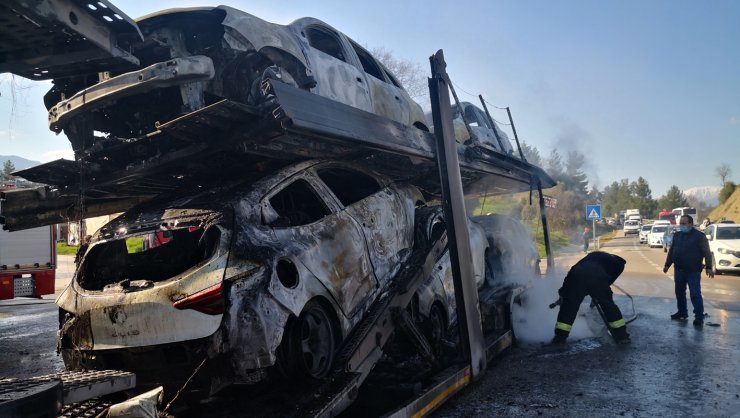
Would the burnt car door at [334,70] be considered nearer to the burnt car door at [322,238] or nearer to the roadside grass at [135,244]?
the burnt car door at [322,238]

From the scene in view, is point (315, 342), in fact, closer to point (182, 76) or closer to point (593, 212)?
point (182, 76)

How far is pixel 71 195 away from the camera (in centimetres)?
473

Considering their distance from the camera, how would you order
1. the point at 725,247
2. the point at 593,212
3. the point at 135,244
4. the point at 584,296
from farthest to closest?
the point at 593,212 → the point at 725,247 → the point at 584,296 → the point at 135,244

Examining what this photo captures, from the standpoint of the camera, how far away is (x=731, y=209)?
5475cm

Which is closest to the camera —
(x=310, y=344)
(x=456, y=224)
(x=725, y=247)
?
(x=310, y=344)

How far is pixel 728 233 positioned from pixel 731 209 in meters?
47.8

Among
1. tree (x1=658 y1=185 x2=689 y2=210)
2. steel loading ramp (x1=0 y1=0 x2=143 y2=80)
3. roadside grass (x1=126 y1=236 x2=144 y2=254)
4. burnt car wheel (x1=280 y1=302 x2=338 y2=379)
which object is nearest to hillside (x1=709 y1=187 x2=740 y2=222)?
tree (x1=658 y1=185 x2=689 y2=210)

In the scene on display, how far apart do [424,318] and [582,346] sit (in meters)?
2.60

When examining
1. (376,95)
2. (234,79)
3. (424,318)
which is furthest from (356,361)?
(376,95)

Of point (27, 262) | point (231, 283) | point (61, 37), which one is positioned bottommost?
point (231, 283)

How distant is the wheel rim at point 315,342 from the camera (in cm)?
347

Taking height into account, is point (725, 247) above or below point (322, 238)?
below

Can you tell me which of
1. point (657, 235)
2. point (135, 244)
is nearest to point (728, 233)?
point (135, 244)

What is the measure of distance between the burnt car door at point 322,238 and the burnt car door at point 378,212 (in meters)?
0.18
